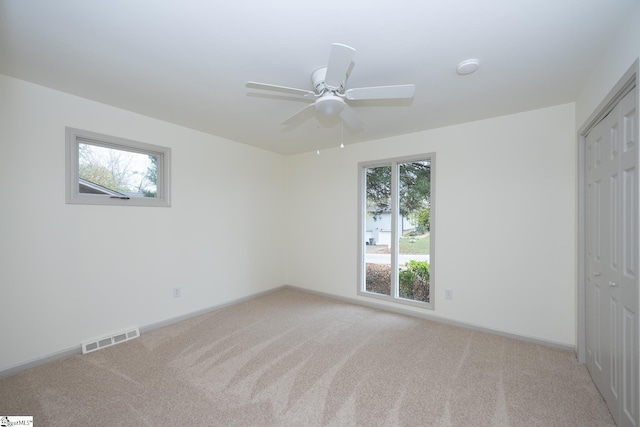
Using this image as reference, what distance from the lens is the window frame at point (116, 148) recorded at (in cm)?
253

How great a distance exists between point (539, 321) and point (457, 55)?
272 cm

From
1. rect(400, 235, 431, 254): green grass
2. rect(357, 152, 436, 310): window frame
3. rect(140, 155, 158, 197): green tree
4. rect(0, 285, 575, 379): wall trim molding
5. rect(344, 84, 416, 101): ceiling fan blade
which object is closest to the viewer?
rect(344, 84, 416, 101): ceiling fan blade

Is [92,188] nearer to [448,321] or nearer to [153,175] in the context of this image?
[153,175]

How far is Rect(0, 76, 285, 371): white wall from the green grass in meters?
2.30

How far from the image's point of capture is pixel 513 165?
2928 millimetres

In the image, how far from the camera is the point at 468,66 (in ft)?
6.47

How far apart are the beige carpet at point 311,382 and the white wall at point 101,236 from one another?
15.4 inches

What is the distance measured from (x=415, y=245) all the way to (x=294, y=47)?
2.83m

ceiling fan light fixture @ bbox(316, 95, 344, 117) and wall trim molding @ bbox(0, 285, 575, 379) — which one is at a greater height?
ceiling fan light fixture @ bbox(316, 95, 344, 117)

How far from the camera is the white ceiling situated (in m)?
1.48

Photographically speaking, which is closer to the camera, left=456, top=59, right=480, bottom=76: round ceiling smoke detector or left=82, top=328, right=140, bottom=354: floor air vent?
left=456, top=59, right=480, bottom=76: round ceiling smoke detector

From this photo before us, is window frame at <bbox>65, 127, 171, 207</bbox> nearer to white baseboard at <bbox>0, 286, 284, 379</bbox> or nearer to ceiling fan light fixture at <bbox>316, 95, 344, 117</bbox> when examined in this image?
white baseboard at <bbox>0, 286, 284, 379</bbox>

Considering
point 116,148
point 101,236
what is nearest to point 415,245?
point 101,236

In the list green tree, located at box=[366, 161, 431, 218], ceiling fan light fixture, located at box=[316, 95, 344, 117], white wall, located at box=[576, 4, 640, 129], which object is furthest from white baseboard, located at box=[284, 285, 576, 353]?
ceiling fan light fixture, located at box=[316, 95, 344, 117]
